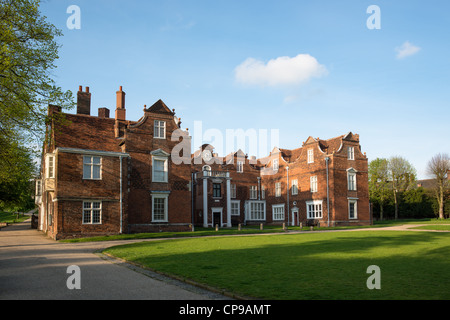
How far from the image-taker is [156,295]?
8.58 m

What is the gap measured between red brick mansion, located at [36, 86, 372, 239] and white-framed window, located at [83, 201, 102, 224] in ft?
0.26

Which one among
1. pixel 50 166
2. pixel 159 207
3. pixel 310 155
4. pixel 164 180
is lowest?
pixel 159 207

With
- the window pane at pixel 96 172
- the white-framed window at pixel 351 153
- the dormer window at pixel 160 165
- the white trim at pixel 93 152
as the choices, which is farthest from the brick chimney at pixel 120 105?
the white-framed window at pixel 351 153

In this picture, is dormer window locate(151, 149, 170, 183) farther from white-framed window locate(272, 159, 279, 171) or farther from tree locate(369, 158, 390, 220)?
tree locate(369, 158, 390, 220)

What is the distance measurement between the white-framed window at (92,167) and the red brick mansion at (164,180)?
8cm

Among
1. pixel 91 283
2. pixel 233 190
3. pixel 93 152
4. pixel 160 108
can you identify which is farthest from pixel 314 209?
pixel 91 283

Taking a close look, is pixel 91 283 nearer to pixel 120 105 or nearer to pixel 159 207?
pixel 159 207

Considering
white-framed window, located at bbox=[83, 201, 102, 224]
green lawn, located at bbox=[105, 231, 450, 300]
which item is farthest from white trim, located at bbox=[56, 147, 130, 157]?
green lawn, located at bbox=[105, 231, 450, 300]

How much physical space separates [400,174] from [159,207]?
5229 cm

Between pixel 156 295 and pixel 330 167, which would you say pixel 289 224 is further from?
pixel 156 295

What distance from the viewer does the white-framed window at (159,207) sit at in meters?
34.3

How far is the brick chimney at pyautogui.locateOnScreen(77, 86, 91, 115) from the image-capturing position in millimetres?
37781

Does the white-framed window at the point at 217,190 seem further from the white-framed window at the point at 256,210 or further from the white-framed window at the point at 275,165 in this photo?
the white-framed window at the point at 275,165

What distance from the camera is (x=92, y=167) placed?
30172 millimetres
